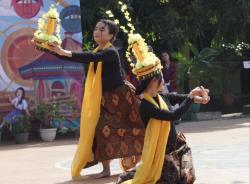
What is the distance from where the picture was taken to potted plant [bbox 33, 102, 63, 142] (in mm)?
13109

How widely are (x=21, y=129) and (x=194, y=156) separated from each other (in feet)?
14.0

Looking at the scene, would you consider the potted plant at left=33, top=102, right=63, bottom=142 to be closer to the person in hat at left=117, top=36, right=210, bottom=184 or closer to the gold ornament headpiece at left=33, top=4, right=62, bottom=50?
the gold ornament headpiece at left=33, top=4, right=62, bottom=50

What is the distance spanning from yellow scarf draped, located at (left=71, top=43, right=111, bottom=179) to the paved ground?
23 centimetres

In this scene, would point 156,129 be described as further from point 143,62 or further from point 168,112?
point 143,62

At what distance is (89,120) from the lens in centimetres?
778

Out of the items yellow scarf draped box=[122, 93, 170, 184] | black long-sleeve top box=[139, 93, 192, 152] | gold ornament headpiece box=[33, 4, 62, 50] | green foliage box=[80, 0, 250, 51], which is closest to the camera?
black long-sleeve top box=[139, 93, 192, 152]

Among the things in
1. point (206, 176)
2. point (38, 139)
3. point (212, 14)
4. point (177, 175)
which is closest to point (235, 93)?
point (212, 14)

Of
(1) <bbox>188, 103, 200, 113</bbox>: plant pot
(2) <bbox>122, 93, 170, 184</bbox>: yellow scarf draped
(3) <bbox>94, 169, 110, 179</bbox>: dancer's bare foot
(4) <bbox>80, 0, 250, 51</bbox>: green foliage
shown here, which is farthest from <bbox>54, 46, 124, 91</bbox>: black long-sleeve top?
(1) <bbox>188, 103, 200, 113</bbox>: plant pot

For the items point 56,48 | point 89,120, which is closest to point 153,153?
point 56,48

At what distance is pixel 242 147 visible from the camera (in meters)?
10.8

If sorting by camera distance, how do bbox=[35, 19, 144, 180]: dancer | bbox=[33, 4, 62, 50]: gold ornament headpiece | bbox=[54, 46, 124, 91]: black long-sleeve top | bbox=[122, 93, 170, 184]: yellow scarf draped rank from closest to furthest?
bbox=[122, 93, 170, 184]: yellow scarf draped → bbox=[33, 4, 62, 50]: gold ornament headpiece → bbox=[54, 46, 124, 91]: black long-sleeve top → bbox=[35, 19, 144, 180]: dancer

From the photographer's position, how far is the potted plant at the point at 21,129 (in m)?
12.9

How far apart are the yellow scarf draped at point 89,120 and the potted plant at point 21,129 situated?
532 cm

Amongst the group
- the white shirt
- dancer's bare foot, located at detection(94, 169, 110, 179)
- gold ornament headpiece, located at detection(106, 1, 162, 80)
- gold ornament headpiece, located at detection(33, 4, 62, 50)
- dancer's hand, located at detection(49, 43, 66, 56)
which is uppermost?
gold ornament headpiece, located at detection(33, 4, 62, 50)
